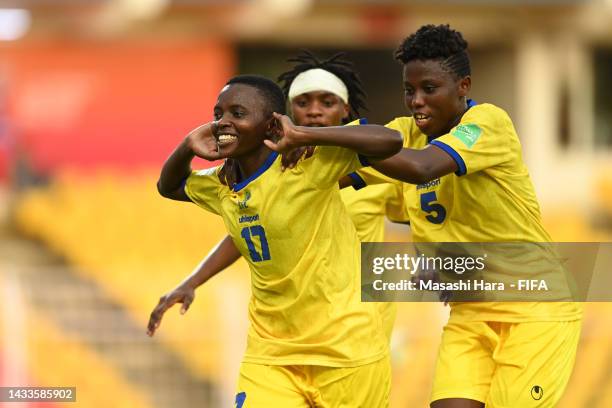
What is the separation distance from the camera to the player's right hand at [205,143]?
4.97 meters

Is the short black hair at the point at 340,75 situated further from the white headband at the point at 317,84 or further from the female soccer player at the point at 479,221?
the female soccer player at the point at 479,221

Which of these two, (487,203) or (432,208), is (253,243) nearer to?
(432,208)

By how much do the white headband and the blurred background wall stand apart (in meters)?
4.21

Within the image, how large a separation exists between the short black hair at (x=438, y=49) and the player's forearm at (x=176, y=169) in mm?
987

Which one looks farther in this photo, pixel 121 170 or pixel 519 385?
pixel 121 170

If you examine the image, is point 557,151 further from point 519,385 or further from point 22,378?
point 519,385

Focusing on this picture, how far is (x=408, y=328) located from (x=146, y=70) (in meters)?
9.05

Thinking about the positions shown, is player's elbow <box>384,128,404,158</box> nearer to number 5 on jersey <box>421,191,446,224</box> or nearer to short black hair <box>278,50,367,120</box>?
number 5 on jersey <box>421,191,446,224</box>

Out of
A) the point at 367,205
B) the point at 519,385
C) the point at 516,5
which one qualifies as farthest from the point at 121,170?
the point at 519,385

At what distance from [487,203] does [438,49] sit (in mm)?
684

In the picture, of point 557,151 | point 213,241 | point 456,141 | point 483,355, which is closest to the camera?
point 456,141

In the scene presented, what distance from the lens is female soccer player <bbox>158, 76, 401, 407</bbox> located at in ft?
16.0

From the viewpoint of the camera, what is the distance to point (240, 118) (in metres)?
4.86

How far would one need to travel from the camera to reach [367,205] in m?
6.08
